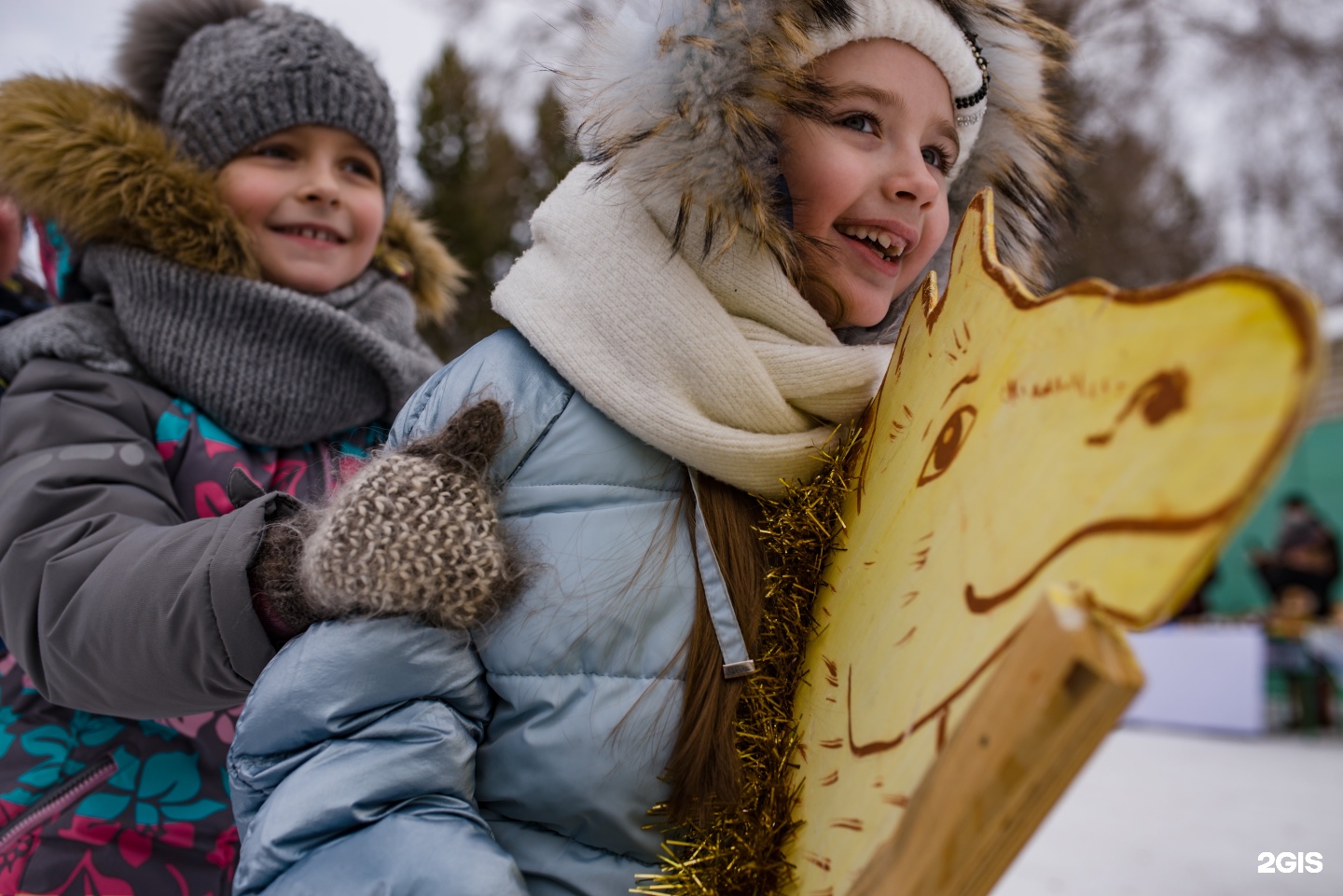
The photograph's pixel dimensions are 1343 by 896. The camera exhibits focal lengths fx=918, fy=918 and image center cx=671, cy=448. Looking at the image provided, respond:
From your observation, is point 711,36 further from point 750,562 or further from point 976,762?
point 976,762

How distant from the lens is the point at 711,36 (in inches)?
43.5

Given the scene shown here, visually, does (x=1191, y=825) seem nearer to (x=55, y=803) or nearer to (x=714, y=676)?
(x=714, y=676)

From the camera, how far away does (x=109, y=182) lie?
166 centimetres

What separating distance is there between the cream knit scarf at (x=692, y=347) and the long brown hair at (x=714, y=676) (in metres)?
0.04

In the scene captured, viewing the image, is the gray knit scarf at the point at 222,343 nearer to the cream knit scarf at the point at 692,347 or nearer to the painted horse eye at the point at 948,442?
the cream knit scarf at the point at 692,347

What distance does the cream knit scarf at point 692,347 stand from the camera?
1089mm

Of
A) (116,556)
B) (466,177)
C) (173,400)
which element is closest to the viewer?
(116,556)

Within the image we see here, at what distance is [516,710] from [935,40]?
1030 mm

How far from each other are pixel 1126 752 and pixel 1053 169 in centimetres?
594

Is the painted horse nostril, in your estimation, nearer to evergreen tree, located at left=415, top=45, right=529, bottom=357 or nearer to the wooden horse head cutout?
the wooden horse head cutout

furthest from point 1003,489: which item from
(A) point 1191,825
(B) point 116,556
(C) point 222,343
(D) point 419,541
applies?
(A) point 1191,825

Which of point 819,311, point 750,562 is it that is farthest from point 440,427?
point 819,311

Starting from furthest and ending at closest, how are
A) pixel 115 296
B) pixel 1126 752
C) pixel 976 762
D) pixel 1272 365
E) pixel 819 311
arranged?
pixel 1126 752 < pixel 115 296 < pixel 819 311 < pixel 976 762 < pixel 1272 365

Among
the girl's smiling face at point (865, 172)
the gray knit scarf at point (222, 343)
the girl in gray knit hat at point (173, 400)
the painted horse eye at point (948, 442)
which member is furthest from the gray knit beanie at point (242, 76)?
the painted horse eye at point (948, 442)
